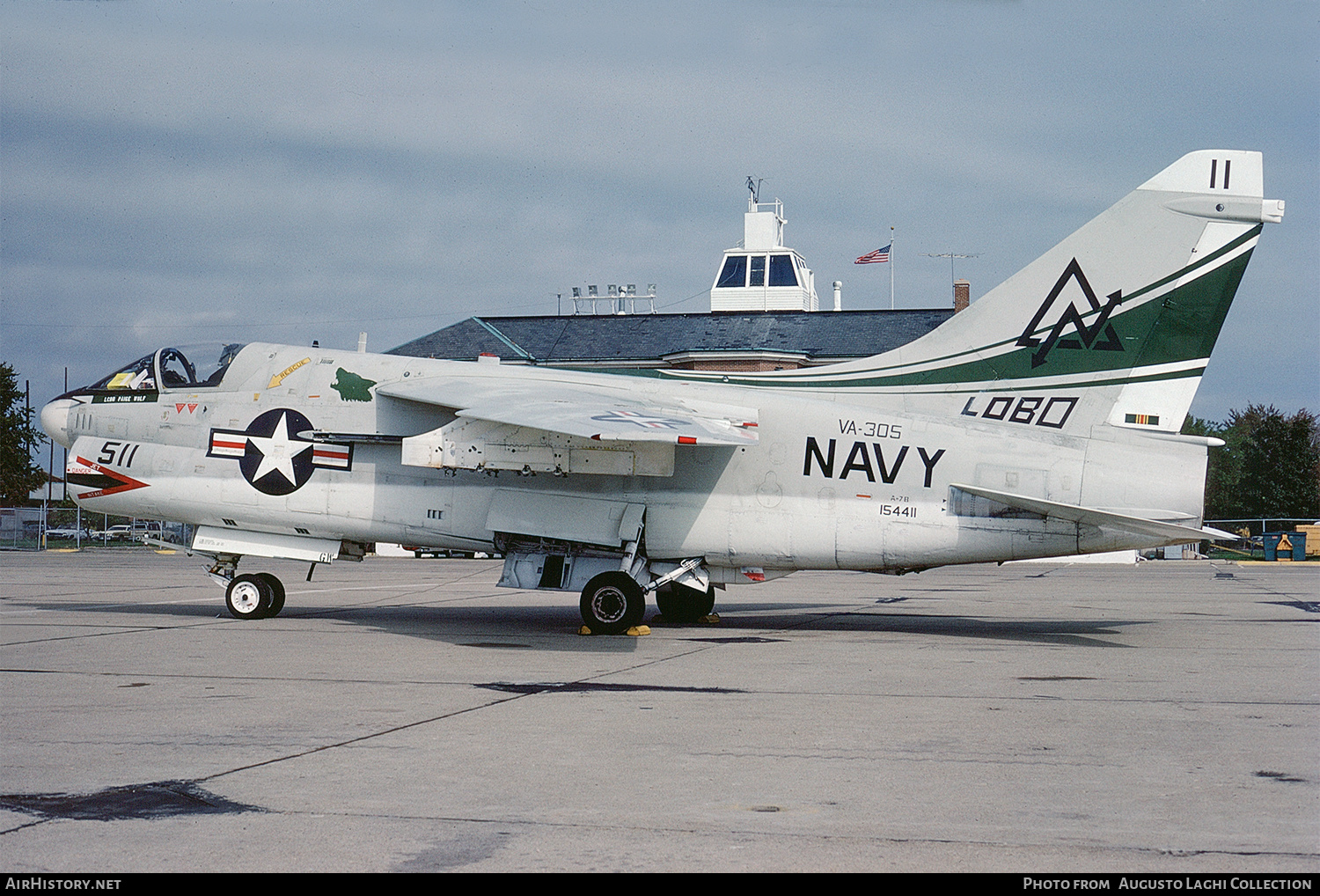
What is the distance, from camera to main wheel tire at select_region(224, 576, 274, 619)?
16250 mm

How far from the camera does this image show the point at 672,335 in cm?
5569

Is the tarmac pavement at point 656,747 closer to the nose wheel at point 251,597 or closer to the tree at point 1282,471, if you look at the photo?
the nose wheel at point 251,597

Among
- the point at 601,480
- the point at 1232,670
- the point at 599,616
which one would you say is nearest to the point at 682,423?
the point at 601,480

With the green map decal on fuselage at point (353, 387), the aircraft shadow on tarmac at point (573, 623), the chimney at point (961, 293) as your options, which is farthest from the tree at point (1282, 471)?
the green map decal on fuselage at point (353, 387)

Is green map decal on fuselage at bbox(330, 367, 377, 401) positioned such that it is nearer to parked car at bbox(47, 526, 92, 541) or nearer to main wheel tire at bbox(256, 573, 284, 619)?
main wheel tire at bbox(256, 573, 284, 619)

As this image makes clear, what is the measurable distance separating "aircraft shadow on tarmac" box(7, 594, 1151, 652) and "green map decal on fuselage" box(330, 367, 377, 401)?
10.5ft

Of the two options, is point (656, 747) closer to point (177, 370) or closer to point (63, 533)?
point (177, 370)

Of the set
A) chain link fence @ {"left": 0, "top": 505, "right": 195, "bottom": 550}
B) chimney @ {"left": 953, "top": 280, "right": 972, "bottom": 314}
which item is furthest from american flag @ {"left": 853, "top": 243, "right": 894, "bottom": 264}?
chain link fence @ {"left": 0, "top": 505, "right": 195, "bottom": 550}

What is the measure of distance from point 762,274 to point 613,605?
56.3m

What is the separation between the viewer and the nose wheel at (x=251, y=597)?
53.4ft

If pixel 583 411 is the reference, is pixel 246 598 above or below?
below

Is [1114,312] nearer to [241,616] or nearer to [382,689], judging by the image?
[382,689]

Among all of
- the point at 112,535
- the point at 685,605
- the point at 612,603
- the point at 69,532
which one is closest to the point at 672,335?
the point at 112,535

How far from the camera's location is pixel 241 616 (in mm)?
16281
